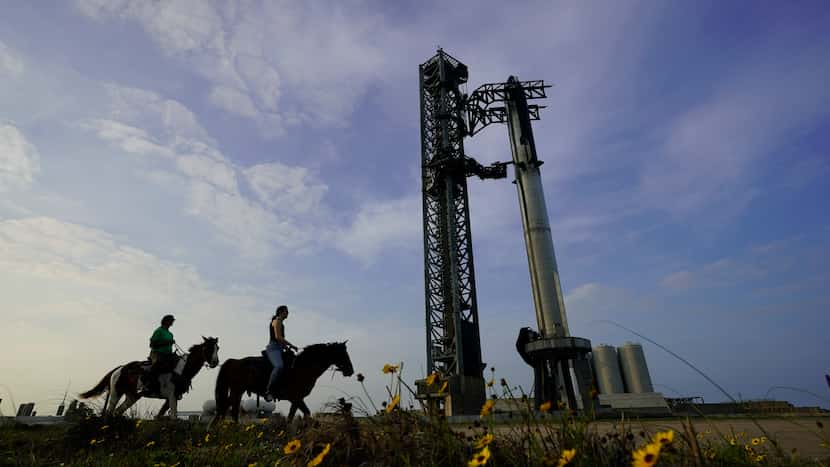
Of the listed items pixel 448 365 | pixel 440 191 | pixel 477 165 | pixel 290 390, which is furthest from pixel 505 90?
pixel 290 390

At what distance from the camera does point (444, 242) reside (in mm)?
34062

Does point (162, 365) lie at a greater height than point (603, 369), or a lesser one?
lesser

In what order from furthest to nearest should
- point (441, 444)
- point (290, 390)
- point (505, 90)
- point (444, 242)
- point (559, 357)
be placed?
point (444, 242) → point (505, 90) → point (559, 357) → point (290, 390) → point (441, 444)

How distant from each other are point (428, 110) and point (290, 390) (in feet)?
111

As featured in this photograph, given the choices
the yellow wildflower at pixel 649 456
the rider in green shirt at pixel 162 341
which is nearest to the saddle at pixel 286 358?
the rider in green shirt at pixel 162 341

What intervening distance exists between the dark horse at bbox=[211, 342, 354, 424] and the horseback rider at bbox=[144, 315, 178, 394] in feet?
7.21

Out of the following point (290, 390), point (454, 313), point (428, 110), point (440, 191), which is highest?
point (428, 110)

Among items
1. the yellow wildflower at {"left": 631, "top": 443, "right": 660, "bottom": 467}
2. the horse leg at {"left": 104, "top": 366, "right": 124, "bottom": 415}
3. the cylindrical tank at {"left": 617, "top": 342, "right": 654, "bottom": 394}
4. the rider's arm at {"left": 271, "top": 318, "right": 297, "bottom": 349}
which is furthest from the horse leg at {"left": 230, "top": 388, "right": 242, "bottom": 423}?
the cylindrical tank at {"left": 617, "top": 342, "right": 654, "bottom": 394}

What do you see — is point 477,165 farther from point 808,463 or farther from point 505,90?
point 808,463

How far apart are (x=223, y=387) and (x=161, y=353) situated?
2766 mm

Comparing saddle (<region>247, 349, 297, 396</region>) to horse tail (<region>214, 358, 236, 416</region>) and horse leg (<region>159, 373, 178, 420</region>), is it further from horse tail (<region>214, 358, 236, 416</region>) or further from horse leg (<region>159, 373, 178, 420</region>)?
horse leg (<region>159, 373, 178, 420</region>)

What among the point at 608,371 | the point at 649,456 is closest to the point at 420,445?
the point at 649,456

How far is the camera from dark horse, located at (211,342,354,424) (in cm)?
974

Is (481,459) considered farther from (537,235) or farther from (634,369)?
(634,369)
